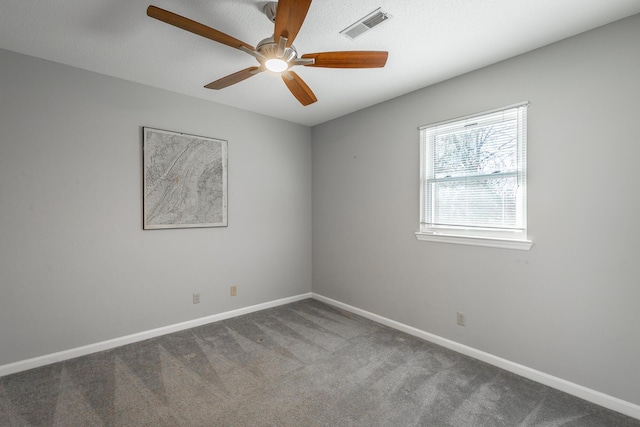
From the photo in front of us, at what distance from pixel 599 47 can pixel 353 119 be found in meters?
2.32

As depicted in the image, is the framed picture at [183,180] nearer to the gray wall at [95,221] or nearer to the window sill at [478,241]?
the gray wall at [95,221]

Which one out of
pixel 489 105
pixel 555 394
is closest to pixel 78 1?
pixel 489 105

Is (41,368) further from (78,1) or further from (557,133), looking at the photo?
(557,133)

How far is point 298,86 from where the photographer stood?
2.28 meters

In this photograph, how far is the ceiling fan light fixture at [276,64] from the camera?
77.0 inches

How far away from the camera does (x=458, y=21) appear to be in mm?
1996

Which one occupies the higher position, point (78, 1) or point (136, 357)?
point (78, 1)

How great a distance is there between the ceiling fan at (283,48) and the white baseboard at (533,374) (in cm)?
252

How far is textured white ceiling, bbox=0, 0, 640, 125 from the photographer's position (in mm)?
1859

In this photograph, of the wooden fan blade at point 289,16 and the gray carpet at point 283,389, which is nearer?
the wooden fan blade at point 289,16

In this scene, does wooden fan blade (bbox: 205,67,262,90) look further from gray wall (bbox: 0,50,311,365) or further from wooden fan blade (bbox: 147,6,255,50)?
gray wall (bbox: 0,50,311,365)

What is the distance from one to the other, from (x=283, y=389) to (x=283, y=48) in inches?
91.9

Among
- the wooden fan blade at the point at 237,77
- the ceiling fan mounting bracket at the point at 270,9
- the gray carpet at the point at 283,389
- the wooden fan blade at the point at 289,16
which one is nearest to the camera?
the wooden fan blade at the point at 289,16

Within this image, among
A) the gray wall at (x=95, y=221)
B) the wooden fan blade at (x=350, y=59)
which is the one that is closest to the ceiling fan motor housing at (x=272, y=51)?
the wooden fan blade at (x=350, y=59)
